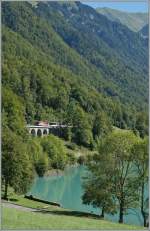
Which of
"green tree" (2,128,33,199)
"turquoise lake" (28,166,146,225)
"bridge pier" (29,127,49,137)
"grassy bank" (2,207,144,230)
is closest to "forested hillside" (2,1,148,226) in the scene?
"green tree" (2,128,33,199)

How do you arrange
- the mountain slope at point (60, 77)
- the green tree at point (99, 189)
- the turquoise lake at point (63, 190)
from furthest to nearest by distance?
the mountain slope at point (60, 77) → the turquoise lake at point (63, 190) → the green tree at point (99, 189)

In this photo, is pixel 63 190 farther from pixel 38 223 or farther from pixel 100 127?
pixel 100 127

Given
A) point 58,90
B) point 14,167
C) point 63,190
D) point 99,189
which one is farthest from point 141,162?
point 58,90

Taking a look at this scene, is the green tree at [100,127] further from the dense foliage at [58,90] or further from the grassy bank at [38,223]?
the grassy bank at [38,223]

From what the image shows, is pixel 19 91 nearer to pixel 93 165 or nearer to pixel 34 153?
pixel 34 153

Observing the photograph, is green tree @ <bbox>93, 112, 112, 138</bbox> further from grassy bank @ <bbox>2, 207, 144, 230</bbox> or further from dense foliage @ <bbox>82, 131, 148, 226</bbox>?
grassy bank @ <bbox>2, 207, 144, 230</bbox>

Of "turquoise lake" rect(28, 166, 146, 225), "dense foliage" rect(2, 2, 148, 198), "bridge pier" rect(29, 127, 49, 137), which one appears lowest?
"turquoise lake" rect(28, 166, 146, 225)

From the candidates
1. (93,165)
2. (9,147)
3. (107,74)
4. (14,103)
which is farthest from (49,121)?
(107,74)

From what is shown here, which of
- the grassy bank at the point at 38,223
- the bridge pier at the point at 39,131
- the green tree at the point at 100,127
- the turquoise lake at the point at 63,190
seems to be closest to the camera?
the grassy bank at the point at 38,223

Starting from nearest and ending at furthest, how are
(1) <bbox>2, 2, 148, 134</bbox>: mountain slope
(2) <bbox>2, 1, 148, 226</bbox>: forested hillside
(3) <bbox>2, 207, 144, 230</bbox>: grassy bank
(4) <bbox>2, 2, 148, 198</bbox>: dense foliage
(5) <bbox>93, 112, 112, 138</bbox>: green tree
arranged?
(3) <bbox>2, 207, 144, 230</bbox>: grassy bank → (2) <bbox>2, 1, 148, 226</bbox>: forested hillside → (4) <bbox>2, 2, 148, 198</bbox>: dense foliage → (5) <bbox>93, 112, 112, 138</bbox>: green tree → (1) <bbox>2, 2, 148, 134</bbox>: mountain slope

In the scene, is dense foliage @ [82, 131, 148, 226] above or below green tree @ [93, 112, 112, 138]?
below

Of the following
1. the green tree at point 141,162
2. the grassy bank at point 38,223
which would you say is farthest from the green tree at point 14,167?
the grassy bank at point 38,223
